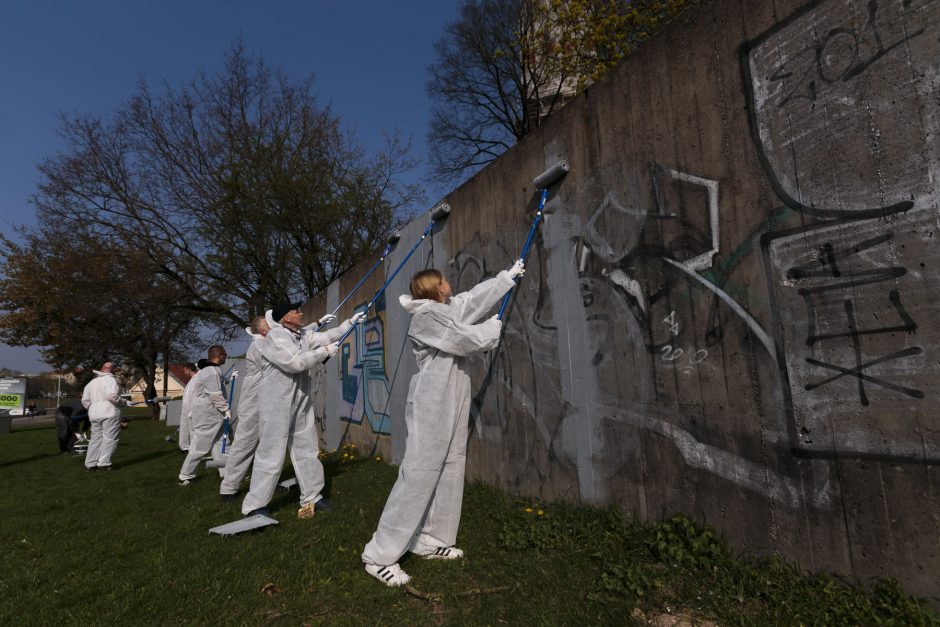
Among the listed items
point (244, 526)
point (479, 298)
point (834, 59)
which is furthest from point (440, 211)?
point (834, 59)

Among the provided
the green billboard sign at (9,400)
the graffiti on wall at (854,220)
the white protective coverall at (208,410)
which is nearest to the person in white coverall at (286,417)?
the white protective coverall at (208,410)

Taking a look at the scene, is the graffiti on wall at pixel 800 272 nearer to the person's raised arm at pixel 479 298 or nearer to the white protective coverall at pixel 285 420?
the person's raised arm at pixel 479 298

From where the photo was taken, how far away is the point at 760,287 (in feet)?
8.89

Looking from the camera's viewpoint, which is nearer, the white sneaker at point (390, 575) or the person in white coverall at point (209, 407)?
the white sneaker at point (390, 575)

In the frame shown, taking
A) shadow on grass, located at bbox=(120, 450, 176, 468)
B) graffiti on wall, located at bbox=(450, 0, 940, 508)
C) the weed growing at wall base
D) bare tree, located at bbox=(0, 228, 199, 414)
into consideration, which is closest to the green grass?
the weed growing at wall base

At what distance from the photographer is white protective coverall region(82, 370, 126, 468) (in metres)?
9.38

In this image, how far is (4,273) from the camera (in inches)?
1012

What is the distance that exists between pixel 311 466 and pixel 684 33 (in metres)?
4.74

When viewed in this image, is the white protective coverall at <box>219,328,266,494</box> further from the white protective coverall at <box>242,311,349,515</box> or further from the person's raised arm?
the person's raised arm

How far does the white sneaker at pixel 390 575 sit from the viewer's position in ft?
10.4

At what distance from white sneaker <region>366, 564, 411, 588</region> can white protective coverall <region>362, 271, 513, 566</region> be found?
0.19 ft

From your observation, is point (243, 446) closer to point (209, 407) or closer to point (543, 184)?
point (209, 407)

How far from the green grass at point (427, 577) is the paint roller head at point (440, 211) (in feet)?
10.1

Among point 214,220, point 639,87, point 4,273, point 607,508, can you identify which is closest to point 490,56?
point 214,220
